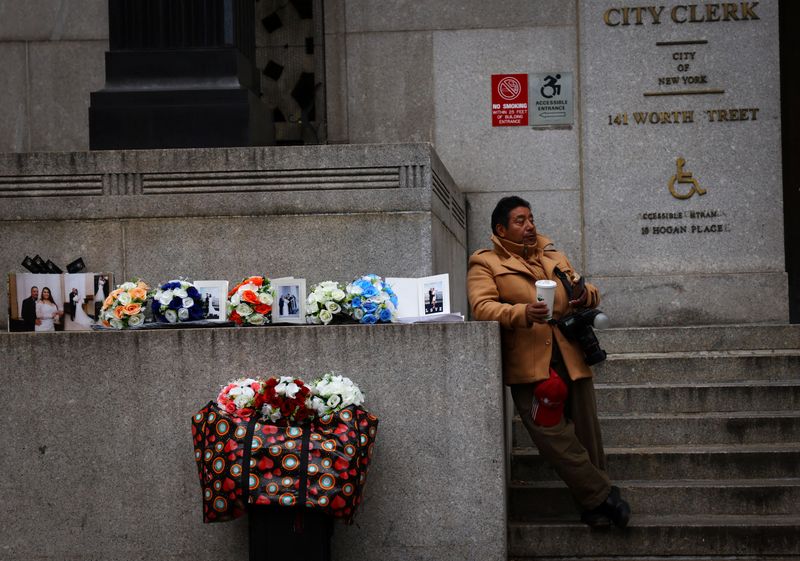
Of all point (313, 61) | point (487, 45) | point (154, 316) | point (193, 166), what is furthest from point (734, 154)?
point (154, 316)

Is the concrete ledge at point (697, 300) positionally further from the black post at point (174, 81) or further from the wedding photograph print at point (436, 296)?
the wedding photograph print at point (436, 296)

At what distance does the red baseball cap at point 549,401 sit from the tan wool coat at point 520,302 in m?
0.06

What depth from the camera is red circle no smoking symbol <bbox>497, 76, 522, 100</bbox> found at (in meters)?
10.4

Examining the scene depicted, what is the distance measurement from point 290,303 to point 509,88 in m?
5.22

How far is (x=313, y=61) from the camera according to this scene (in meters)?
10.9

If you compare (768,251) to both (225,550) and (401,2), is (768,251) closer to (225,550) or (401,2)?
(401,2)

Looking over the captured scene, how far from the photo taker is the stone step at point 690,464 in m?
6.75

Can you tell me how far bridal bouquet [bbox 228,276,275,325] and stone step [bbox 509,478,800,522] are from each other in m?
1.99

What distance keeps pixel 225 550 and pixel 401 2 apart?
258 inches

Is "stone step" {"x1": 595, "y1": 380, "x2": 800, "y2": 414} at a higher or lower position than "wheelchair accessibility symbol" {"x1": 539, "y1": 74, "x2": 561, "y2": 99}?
lower

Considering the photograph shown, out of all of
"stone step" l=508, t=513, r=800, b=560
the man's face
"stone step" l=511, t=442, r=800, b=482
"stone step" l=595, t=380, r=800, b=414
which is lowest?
"stone step" l=508, t=513, r=800, b=560

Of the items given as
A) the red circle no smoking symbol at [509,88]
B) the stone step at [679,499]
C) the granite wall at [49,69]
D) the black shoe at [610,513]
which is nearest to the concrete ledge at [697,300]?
the red circle no smoking symbol at [509,88]

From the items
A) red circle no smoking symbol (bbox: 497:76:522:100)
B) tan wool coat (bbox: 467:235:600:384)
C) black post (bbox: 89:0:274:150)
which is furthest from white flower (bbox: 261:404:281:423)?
red circle no smoking symbol (bbox: 497:76:522:100)

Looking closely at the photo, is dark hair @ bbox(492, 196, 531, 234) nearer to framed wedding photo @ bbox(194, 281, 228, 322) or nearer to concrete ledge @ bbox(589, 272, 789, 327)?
framed wedding photo @ bbox(194, 281, 228, 322)
